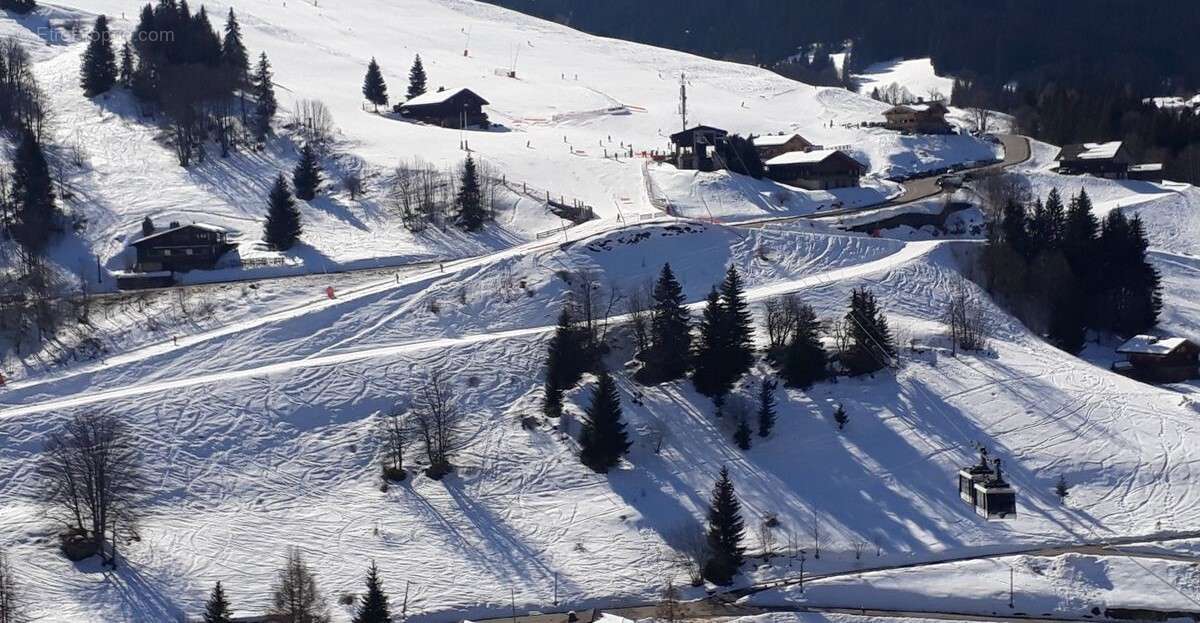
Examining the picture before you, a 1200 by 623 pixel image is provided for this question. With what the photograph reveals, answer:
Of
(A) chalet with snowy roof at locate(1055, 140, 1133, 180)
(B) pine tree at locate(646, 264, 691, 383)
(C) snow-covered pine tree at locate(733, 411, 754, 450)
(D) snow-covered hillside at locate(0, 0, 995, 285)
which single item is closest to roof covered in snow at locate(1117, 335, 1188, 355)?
(C) snow-covered pine tree at locate(733, 411, 754, 450)

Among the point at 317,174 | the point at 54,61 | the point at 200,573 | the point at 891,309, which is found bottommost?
the point at 200,573

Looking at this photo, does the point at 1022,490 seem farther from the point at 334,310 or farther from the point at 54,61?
the point at 54,61

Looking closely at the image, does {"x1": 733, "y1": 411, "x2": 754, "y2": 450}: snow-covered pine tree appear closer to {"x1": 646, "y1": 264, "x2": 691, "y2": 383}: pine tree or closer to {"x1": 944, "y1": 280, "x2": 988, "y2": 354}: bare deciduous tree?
{"x1": 646, "y1": 264, "x2": 691, "y2": 383}: pine tree

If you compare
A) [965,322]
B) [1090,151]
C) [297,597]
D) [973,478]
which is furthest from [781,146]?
[297,597]

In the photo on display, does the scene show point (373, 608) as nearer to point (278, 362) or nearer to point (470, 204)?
point (278, 362)

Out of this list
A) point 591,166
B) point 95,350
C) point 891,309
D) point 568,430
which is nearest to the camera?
point 568,430

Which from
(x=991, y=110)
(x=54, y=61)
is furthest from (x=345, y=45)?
(x=991, y=110)
